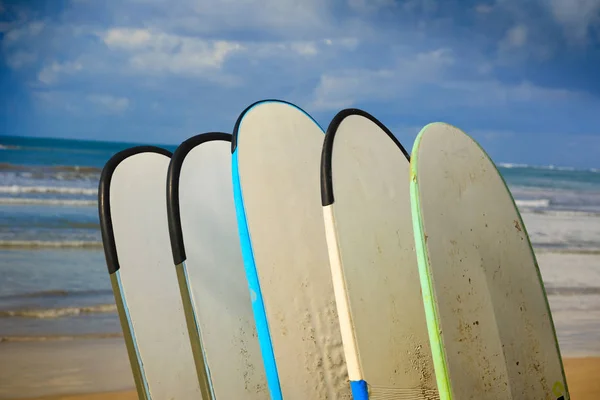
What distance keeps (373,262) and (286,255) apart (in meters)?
0.22

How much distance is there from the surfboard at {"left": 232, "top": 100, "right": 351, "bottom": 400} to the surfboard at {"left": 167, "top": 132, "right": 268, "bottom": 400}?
→ 0.15 m

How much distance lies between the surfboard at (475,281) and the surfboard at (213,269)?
0.56 meters

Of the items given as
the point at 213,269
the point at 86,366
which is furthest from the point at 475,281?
the point at 86,366

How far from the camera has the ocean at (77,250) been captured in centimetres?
410

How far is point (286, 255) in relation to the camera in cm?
169

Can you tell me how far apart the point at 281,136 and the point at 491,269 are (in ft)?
2.07

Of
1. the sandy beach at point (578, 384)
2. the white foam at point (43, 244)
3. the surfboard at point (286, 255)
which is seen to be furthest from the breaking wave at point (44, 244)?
the surfboard at point (286, 255)

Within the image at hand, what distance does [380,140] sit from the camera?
1808 mm

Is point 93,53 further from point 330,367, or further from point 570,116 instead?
point 330,367

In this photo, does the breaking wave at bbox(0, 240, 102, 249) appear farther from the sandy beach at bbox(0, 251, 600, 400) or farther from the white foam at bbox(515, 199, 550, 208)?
the white foam at bbox(515, 199, 550, 208)

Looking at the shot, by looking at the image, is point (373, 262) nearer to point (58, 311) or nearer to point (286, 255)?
point (286, 255)

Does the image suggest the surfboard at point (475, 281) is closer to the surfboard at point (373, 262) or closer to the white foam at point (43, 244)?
the surfboard at point (373, 262)

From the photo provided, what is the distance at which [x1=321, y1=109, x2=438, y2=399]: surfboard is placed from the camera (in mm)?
1505

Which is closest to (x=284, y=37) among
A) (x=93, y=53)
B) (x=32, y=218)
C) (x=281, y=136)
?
(x=93, y=53)
